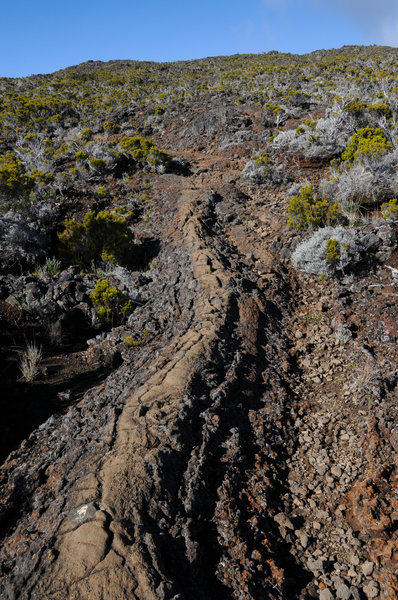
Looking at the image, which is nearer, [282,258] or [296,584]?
[296,584]

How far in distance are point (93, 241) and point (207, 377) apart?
16.8ft

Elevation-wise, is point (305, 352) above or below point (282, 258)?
below

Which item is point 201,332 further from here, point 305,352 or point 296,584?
point 296,584

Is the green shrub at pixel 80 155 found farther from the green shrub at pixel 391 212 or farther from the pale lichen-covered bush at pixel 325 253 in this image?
the green shrub at pixel 391 212

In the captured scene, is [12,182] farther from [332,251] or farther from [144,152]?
[332,251]

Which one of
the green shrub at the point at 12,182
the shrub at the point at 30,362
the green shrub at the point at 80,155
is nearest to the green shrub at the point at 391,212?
the shrub at the point at 30,362

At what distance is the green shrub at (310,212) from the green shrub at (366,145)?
1.58 metres

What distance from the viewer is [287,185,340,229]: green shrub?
7.33 meters

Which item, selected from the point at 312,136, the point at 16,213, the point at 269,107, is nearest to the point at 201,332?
the point at 16,213

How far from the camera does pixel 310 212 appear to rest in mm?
7398

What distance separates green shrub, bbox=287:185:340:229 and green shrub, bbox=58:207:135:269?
11.7 ft

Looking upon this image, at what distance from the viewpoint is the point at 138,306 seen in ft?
21.2

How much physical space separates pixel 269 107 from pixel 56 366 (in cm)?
1544

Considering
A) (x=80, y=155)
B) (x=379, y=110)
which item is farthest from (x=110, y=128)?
(x=379, y=110)
